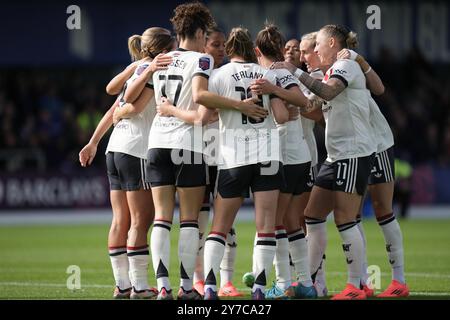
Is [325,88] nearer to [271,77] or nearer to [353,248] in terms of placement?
[271,77]

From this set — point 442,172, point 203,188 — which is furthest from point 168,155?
point 442,172

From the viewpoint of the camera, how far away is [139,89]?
8.93 meters

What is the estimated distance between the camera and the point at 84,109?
86.4ft

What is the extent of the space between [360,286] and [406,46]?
17.9 metres

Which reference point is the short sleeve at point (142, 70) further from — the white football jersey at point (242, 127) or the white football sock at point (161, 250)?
the white football sock at point (161, 250)

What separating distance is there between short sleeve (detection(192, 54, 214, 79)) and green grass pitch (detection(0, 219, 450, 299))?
7.77 feet

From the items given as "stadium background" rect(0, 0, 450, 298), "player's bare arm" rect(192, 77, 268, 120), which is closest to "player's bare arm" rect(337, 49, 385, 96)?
"player's bare arm" rect(192, 77, 268, 120)

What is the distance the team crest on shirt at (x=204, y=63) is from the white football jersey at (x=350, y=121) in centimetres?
125

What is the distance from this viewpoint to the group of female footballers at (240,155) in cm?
855

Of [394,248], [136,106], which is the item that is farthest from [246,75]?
[394,248]

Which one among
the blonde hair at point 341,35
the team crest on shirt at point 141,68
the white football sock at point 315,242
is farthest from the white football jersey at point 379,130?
the team crest on shirt at point 141,68

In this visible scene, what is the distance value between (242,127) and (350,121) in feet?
4.02

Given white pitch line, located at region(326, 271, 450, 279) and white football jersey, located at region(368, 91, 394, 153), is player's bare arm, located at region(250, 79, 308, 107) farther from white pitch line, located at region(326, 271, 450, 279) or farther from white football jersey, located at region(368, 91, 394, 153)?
white pitch line, located at region(326, 271, 450, 279)

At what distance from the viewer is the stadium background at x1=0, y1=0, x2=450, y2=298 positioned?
24.4 metres
